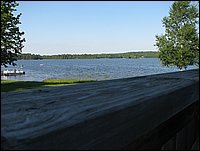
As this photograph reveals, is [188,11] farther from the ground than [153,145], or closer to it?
farther from the ground

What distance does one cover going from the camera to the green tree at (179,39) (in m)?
30.0

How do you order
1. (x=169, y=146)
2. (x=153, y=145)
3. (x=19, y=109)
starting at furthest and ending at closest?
(x=169, y=146)
(x=153, y=145)
(x=19, y=109)

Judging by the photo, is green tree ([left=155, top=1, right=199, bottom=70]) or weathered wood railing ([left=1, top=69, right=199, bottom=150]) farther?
green tree ([left=155, top=1, right=199, bottom=70])

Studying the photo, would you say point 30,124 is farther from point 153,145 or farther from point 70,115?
point 153,145

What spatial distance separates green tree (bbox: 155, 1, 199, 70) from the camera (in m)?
30.0

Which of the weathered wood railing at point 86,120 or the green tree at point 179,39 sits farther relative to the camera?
the green tree at point 179,39

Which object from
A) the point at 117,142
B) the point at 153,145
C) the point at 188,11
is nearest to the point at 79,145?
the point at 117,142

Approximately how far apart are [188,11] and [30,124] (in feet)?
104

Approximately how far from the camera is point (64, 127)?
26.8 inches

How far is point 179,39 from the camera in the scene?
31.9 metres

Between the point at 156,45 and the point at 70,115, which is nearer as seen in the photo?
the point at 70,115

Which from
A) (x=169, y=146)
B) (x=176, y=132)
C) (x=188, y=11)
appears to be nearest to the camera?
(x=169, y=146)

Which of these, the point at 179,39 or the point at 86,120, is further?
the point at 179,39

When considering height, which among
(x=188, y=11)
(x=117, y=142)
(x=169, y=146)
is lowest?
(x=169, y=146)
